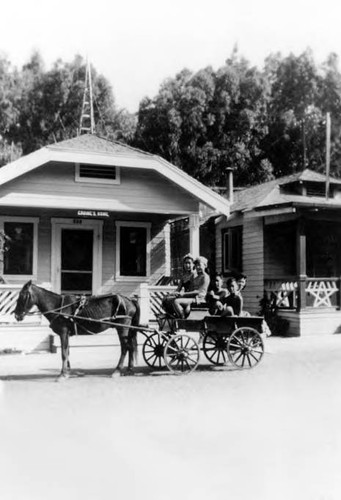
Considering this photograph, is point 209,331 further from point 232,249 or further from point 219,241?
point 219,241

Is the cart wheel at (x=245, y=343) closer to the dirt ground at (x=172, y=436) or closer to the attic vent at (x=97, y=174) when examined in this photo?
the dirt ground at (x=172, y=436)

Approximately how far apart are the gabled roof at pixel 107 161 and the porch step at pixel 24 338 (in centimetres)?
344

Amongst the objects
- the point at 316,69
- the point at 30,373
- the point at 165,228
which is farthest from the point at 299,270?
the point at 316,69

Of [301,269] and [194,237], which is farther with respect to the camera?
[301,269]

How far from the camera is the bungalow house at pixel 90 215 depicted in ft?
48.3

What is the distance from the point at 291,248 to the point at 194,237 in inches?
197

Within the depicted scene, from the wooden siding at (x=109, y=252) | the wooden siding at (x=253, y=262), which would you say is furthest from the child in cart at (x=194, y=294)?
the wooden siding at (x=253, y=262)

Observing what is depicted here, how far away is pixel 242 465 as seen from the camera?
508 cm

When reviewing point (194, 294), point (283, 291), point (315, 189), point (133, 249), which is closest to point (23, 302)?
point (194, 294)

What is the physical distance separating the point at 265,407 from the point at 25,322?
7.96 m

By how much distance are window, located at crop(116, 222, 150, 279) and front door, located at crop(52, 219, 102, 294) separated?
624mm

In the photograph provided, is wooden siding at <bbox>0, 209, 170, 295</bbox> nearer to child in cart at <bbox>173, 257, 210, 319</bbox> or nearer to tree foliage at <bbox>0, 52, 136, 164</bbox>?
child in cart at <bbox>173, 257, 210, 319</bbox>

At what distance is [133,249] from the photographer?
17.4 m

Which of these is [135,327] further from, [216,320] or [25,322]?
[25,322]
